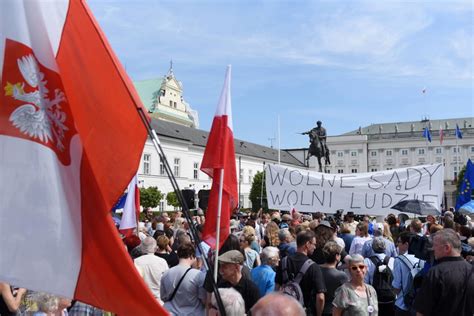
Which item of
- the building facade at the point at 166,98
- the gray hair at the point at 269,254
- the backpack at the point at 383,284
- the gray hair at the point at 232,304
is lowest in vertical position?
the backpack at the point at 383,284

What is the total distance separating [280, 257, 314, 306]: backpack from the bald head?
10.6ft

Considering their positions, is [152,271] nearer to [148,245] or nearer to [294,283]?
[148,245]

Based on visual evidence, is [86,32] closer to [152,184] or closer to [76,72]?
[76,72]

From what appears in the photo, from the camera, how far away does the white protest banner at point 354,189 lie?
43.1ft

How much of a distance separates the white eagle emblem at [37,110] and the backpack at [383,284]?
4.96m

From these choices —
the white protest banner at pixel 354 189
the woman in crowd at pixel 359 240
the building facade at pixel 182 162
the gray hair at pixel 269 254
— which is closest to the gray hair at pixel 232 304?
the gray hair at pixel 269 254

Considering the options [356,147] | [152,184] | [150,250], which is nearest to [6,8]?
[150,250]

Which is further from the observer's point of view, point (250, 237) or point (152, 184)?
point (152, 184)

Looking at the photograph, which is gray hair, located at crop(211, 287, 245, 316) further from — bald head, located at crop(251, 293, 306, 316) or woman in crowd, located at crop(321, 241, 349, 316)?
woman in crowd, located at crop(321, 241, 349, 316)

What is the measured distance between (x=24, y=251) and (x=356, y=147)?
104 meters

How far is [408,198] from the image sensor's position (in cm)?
1302

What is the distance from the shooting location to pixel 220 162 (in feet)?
17.3

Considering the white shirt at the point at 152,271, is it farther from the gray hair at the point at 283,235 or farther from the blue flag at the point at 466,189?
the blue flag at the point at 466,189

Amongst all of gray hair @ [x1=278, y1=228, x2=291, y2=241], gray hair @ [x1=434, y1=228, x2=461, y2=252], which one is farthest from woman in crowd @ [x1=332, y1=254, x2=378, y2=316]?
gray hair @ [x1=278, y1=228, x2=291, y2=241]
